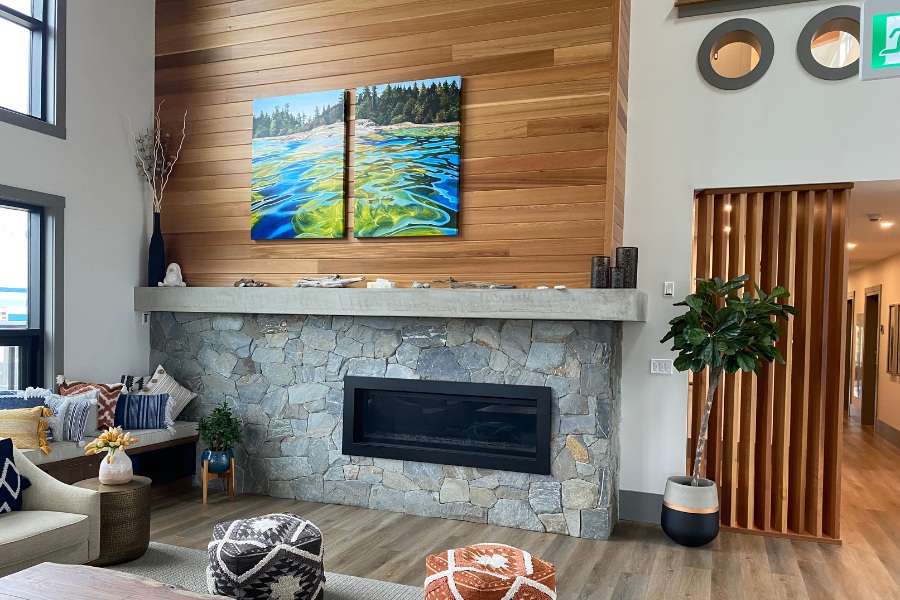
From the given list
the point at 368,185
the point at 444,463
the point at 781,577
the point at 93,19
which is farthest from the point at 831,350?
the point at 93,19

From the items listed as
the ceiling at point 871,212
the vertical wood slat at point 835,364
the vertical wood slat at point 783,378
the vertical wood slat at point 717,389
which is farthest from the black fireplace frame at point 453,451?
the ceiling at point 871,212

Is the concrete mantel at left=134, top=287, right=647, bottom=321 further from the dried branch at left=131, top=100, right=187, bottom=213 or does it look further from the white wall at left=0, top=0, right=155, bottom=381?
the dried branch at left=131, top=100, right=187, bottom=213

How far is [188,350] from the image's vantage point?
5660mm

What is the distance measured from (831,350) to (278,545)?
367 cm

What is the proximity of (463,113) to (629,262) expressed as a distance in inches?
61.1

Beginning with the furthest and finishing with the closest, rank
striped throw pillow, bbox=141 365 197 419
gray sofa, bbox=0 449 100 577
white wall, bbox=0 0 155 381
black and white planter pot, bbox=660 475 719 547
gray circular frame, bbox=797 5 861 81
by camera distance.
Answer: striped throw pillow, bbox=141 365 197 419
white wall, bbox=0 0 155 381
gray circular frame, bbox=797 5 861 81
black and white planter pot, bbox=660 475 719 547
gray sofa, bbox=0 449 100 577

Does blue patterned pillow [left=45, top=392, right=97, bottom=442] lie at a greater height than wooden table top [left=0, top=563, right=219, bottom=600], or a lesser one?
greater

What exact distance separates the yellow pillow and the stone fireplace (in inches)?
57.2

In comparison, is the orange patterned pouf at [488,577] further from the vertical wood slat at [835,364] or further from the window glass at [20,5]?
the window glass at [20,5]

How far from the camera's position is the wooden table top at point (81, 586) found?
2.38 m

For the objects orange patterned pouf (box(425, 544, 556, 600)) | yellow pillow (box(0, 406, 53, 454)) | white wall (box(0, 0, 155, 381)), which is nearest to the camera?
orange patterned pouf (box(425, 544, 556, 600))

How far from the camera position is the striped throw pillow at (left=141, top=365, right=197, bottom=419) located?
17.7ft

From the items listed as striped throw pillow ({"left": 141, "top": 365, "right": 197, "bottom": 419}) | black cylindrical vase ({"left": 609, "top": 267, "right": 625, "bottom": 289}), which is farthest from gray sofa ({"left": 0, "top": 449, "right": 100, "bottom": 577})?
black cylindrical vase ({"left": 609, "top": 267, "right": 625, "bottom": 289})

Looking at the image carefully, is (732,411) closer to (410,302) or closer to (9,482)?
(410,302)
